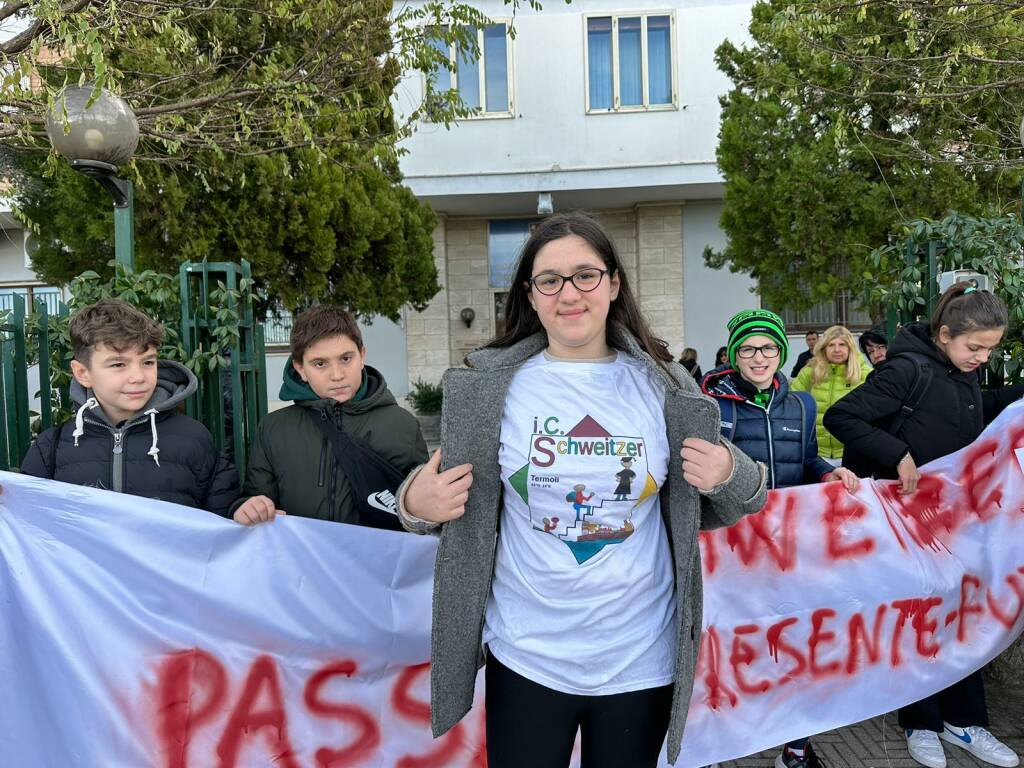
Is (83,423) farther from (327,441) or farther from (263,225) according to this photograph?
(263,225)

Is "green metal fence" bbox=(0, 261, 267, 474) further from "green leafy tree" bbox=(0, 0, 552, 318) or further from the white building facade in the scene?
the white building facade

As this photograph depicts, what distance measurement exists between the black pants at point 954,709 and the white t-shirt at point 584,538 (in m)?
2.11

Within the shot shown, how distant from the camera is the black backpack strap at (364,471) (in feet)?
9.14

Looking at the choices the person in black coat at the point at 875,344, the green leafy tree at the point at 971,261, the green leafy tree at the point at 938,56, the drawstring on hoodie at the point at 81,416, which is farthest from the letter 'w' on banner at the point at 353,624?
the person in black coat at the point at 875,344

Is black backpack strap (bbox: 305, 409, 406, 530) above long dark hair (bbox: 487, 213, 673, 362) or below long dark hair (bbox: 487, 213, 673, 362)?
below

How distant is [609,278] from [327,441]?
1.34 m

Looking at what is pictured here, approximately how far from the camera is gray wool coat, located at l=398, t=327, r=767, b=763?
71.1 inches

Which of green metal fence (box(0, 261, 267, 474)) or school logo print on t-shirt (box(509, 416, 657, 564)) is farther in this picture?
green metal fence (box(0, 261, 267, 474))

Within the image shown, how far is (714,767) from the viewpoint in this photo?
131 inches

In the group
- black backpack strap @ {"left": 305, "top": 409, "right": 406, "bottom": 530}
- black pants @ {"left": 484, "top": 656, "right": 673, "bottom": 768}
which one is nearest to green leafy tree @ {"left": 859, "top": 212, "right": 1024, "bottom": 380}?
black backpack strap @ {"left": 305, "top": 409, "right": 406, "bottom": 530}

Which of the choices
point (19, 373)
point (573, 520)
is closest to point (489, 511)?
point (573, 520)

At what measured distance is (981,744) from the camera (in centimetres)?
329

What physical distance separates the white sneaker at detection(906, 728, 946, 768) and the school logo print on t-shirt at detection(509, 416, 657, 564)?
235 centimetres

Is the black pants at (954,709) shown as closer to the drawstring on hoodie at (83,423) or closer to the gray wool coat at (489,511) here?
the gray wool coat at (489,511)
